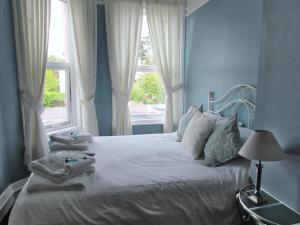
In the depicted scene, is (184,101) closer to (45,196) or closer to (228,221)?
(228,221)

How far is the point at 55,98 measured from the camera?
10.6ft

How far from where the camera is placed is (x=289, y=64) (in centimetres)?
139

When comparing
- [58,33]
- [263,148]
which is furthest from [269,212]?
[58,33]

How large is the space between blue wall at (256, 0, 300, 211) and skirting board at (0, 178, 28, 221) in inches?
93.4

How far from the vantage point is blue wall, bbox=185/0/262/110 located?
206cm

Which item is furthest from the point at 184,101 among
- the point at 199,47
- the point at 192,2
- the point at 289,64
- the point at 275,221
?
the point at 275,221

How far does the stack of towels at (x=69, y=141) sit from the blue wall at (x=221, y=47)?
1.64 m

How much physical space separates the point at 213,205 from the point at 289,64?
41.3 inches

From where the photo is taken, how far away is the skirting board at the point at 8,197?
87.3 inches

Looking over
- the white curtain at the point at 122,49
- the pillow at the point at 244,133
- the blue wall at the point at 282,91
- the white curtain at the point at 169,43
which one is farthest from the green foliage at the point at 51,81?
the blue wall at the point at 282,91

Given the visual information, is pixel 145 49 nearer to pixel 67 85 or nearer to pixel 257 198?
pixel 67 85

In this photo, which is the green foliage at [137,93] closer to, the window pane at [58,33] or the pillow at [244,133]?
the window pane at [58,33]

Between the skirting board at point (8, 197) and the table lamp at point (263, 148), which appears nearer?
the table lamp at point (263, 148)

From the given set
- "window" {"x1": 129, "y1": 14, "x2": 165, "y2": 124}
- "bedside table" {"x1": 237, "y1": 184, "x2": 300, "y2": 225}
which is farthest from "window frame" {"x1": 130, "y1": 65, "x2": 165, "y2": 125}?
"bedside table" {"x1": 237, "y1": 184, "x2": 300, "y2": 225}
